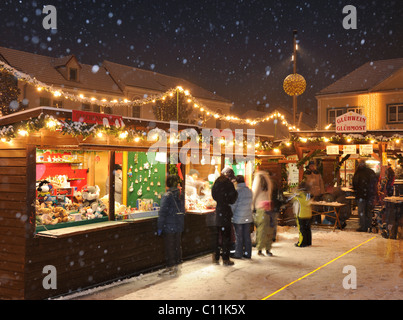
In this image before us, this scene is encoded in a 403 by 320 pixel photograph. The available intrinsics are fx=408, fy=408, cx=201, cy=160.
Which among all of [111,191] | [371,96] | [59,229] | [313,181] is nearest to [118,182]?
[111,191]

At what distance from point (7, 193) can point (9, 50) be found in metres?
22.6

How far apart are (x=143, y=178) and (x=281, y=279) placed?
3608 mm

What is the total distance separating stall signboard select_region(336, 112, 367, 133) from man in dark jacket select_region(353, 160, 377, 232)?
2246 millimetres

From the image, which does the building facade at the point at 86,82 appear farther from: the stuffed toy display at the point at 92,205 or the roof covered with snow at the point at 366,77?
the stuffed toy display at the point at 92,205

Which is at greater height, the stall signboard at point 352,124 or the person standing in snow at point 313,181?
the stall signboard at point 352,124

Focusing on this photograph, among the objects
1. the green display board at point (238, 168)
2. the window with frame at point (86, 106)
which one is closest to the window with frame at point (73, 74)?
the window with frame at point (86, 106)

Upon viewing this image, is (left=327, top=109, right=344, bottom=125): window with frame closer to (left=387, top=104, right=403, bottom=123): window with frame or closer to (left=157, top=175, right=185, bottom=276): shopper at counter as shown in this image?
(left=387, top=104, right=403, bottom=123): window with frame

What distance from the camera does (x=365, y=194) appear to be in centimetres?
1224

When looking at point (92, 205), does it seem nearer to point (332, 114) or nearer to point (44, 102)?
point (44, 102)

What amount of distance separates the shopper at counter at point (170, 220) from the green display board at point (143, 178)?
55.0 inches

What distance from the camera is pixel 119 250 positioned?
728 centimetres

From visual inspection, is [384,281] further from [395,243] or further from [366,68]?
[366,68]

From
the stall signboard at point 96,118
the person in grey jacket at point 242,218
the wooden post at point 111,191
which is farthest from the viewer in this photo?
the person in grey jacket at point 242,218

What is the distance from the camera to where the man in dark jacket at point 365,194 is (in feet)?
40.0
